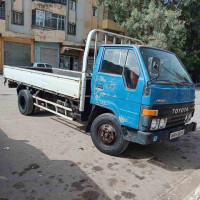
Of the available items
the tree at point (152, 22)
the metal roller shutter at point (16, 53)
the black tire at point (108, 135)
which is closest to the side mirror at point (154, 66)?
the black tire at point (108, 135)

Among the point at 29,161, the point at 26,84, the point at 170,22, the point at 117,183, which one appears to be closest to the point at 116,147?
the point at 117,183

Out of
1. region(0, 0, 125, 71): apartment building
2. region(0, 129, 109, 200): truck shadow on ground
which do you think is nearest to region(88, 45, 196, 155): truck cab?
region(0, 129, 109, 200): truck shadow on ground

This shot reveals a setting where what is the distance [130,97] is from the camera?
3.97m

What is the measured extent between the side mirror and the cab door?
178mm

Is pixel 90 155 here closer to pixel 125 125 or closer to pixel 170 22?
pixel 125 125

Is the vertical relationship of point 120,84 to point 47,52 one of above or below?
below

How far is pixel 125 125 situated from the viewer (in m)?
4.06

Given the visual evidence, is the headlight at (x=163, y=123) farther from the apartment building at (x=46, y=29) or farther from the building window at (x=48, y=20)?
the building window at (x=48, y=20)

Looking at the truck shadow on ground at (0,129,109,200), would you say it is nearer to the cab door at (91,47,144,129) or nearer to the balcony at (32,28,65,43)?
the cab door at (91,47,144,129)

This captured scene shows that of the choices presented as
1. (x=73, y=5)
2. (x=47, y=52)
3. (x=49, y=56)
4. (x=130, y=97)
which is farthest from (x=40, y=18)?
(x=130, y=97)

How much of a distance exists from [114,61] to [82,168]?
82.9 inches

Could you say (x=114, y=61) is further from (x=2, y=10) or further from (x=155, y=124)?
(x=2, y=10)

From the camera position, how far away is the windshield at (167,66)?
410cm

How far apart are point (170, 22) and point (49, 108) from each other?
15896 mm
